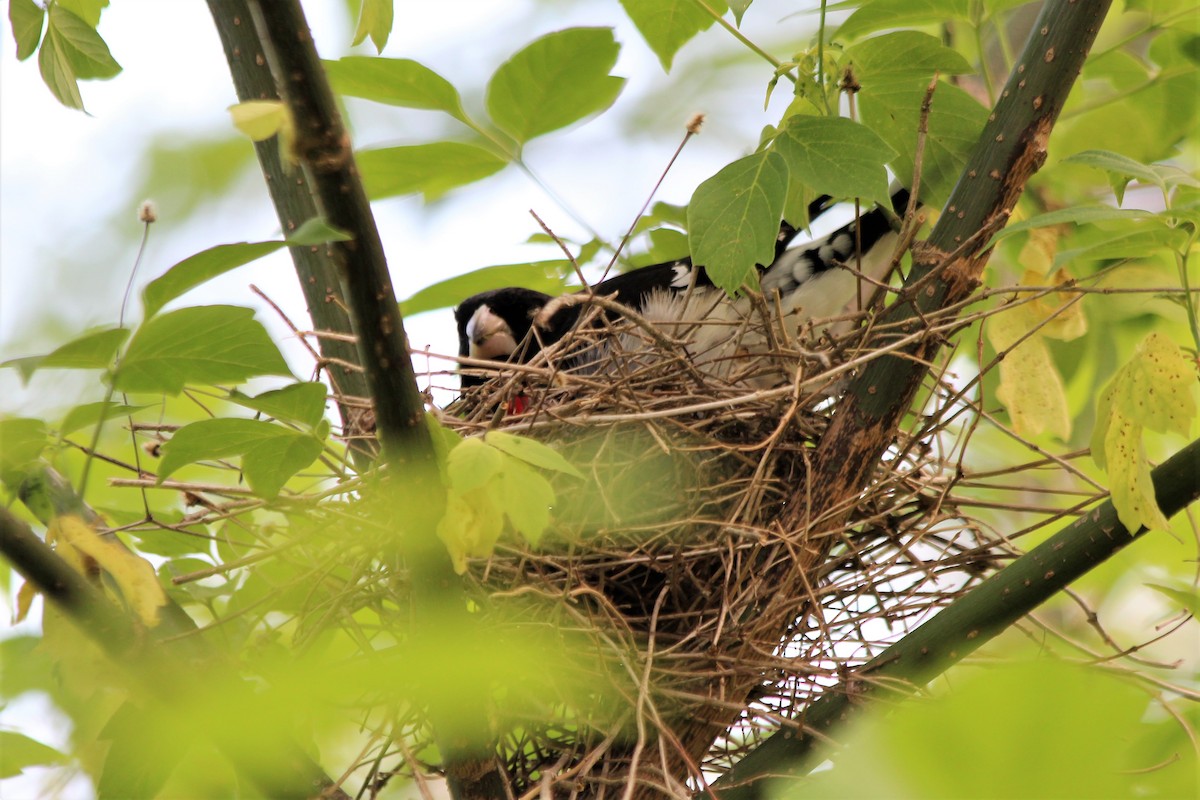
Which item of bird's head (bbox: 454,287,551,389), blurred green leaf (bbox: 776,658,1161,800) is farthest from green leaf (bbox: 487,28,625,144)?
blurred green leaf (bbox: 776,658,1161,800)

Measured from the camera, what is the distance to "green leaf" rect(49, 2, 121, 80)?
58.9 inches

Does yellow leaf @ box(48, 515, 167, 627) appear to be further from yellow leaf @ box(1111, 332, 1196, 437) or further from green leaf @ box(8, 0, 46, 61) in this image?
yellow leaf @ box(1111, 332, 1196, 437)

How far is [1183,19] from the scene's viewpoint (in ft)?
6.01

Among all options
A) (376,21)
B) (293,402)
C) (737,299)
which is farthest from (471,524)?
(737,299)

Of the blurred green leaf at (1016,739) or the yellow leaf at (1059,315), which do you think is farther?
the yellow leaf at (1059,315)

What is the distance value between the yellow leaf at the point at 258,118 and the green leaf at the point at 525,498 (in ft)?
1.22

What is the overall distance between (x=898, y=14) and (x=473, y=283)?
943 mm

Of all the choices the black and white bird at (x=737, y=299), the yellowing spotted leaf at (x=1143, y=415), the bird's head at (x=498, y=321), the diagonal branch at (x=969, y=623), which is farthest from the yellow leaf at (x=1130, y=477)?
the bird's head at (x=498, y=321)

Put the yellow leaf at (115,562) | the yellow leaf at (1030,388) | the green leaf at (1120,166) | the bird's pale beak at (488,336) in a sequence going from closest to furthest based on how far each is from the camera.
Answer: the yellow leaf at (115,562) → the green leaf at (1120,166) → the yellow leaf at (1030,388) → the bird's pale beak at (488,336)

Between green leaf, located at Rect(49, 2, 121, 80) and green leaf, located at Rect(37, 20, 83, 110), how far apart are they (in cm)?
1

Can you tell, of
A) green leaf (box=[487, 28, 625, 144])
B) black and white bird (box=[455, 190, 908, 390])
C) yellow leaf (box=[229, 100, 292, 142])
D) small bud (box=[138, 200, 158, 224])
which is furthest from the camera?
black and white bird (box=[455, 190, 908, 390])

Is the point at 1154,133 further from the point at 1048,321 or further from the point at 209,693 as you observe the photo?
the point at 209,693

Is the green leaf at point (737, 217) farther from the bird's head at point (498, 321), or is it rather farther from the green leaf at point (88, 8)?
the bird's head at point (498, 321)

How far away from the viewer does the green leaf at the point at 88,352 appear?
97 cm
